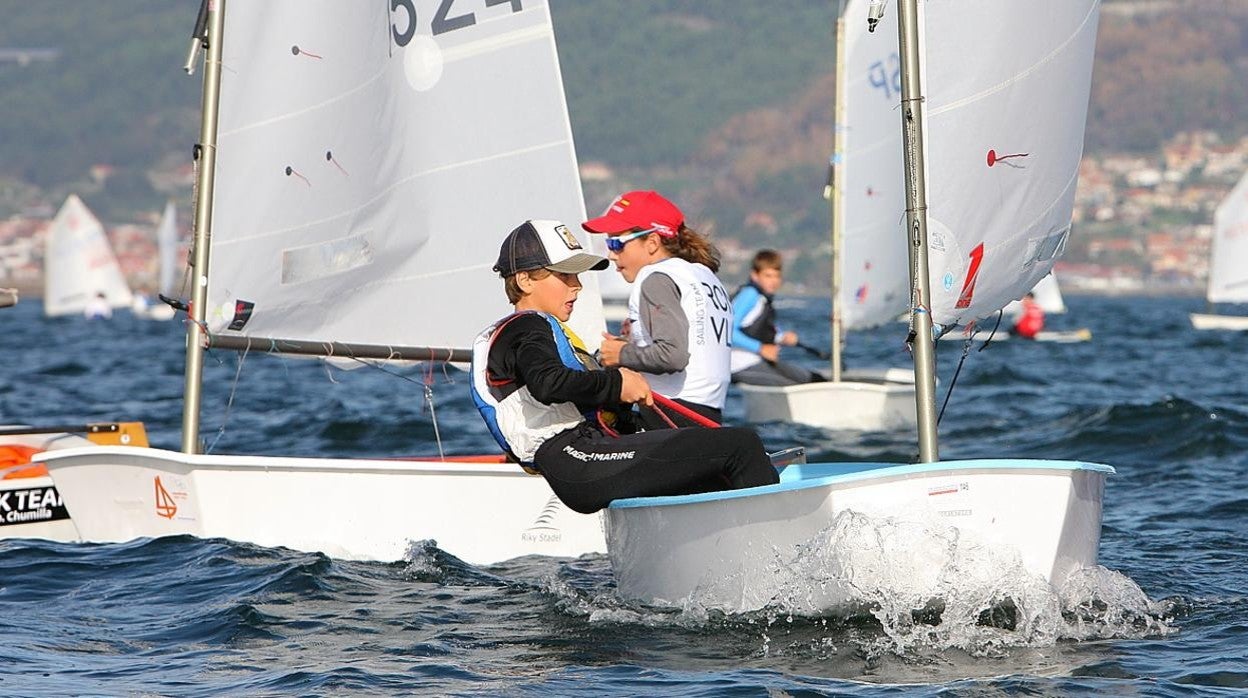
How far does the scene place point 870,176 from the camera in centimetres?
1466

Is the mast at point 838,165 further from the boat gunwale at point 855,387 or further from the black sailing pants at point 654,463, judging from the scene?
the black sailing pants at point 654,463

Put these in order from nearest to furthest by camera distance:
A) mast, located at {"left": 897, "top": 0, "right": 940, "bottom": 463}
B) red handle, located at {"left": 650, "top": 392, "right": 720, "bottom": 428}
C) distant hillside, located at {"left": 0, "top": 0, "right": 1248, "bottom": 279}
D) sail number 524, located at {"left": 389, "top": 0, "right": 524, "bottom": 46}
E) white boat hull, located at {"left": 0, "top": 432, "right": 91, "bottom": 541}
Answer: mast, located at {"left": 897, "top": 0, "right": 940, "bottom": 463} → red handle, located at {"left": 650, "top": 392, "right": 720, "bottom": 428} → white boat hull, located at {"left": 0, "top": 432, "right": 91, "bottom": 541} → sail number 524, located at {"left": 389, "top": 0, "right": 524, "bottom": 46} → distant hillside, located at {"left": 0, "top": 0, "right": 1248, "bottom": 279}

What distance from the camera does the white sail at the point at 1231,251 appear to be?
1417 inches

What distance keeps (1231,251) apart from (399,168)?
32509 mm

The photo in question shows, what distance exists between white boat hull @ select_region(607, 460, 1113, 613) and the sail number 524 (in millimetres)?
2927

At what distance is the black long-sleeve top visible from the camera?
191 inches

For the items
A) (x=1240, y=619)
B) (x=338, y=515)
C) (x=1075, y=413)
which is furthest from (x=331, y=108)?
(x=1075, y=413)

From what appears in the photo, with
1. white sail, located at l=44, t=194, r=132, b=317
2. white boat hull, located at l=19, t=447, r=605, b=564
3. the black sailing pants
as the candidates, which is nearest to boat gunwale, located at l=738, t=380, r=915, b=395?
white boat hull, located at l=19, t=447, r=605, b=564

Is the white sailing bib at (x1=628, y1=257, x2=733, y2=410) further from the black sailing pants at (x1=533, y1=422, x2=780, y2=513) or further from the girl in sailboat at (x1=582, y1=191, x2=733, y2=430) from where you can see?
the black sailing pants at (x1=533, y1=422, x2=780, y2=513)

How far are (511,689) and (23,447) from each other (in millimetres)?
3984

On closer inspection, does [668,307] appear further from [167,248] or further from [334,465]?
[167,248]

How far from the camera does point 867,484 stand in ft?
15.2

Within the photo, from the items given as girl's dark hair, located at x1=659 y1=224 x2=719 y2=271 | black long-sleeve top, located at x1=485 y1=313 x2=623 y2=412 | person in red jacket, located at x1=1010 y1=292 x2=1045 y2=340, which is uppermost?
person in red jacket, located at x1=1010 y1=292 x2=1045 y2=340

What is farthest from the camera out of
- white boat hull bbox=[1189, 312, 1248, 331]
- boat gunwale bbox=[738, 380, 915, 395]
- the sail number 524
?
white boat hull bbox=[1189, 312, 1248, 331]
